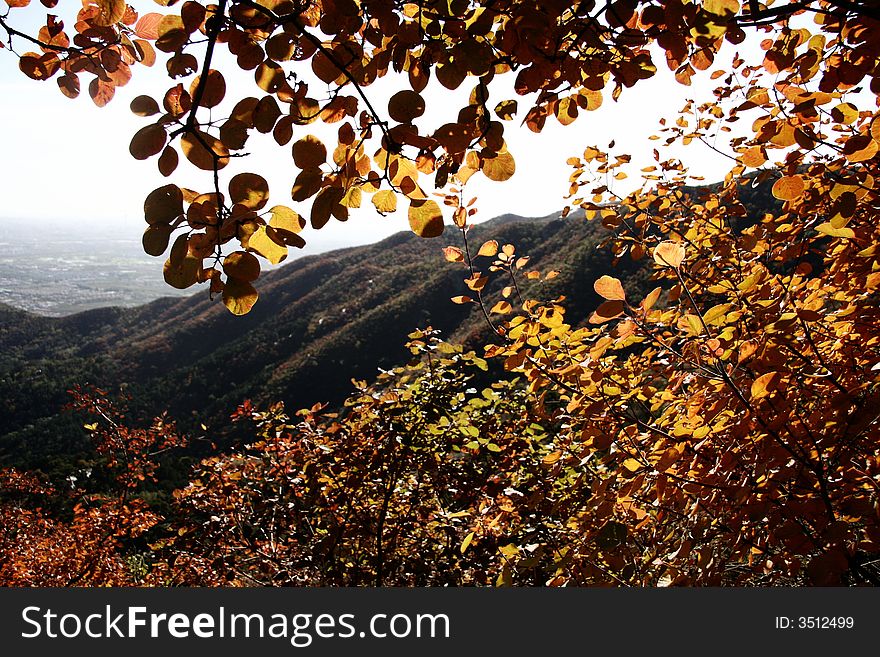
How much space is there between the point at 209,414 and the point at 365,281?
18444 mm

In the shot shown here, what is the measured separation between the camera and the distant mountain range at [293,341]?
2926 centimetres

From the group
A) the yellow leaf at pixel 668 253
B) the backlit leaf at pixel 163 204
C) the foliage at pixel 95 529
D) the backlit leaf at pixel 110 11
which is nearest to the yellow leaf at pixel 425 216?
the backlit leaf at pixel 163 204

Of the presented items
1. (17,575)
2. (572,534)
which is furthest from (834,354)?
(17,575)

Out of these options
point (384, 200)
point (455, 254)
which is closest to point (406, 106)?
point (384, 200)

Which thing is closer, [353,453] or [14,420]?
[353,453]

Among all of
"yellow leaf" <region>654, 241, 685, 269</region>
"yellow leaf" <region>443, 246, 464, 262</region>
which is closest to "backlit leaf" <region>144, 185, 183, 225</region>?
"yellow leaf" <region>654, 241, 685, 269</region>

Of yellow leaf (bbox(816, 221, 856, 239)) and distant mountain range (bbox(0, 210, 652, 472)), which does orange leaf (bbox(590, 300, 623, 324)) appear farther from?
distant mountain range (bbox(0, 210, 652, 472))

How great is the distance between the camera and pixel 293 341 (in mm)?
38031

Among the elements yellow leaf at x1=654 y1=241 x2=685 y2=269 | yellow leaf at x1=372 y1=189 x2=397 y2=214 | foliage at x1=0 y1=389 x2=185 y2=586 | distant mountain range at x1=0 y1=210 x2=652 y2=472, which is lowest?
foliage at x1=0 y1=389 x2=185 y2=586

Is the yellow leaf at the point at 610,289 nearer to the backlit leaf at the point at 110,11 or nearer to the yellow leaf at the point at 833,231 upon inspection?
the yellow leaf at the point at 833,231

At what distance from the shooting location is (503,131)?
1109 mm

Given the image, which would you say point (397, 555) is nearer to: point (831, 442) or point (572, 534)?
point (572, 534)

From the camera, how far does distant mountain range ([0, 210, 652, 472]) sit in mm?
29258

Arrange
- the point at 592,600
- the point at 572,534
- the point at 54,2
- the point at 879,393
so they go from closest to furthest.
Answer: the point at 54,2 → the point at 879,393 → the point at 592,600 → the point at 572,534
